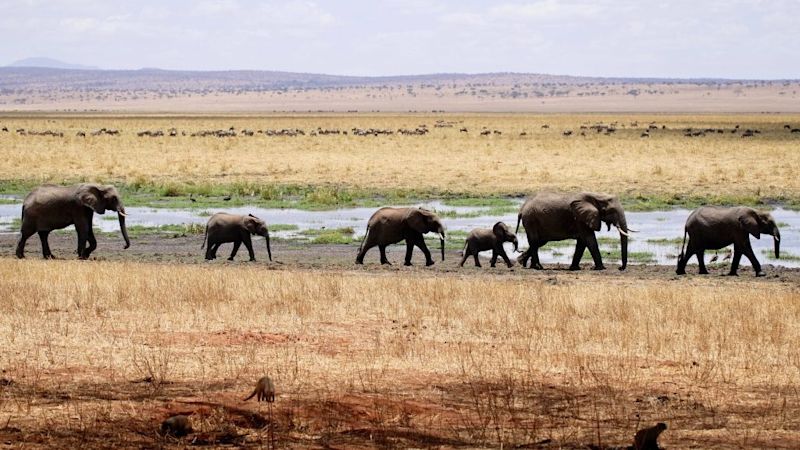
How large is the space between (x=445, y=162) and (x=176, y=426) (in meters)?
41.4

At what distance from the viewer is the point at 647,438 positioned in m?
8.40

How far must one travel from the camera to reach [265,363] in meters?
12.2

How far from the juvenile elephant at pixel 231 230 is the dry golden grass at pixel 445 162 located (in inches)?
582

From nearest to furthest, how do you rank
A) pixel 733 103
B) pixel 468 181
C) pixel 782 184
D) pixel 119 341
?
pixel 119 341 → pixel 782 184 → pixel 468 181 → pixel 733 103

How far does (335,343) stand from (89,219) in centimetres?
1138

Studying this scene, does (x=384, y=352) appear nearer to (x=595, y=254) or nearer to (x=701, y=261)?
(x=595, y=254)

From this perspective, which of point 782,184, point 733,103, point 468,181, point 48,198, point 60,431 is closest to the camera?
point 60,431

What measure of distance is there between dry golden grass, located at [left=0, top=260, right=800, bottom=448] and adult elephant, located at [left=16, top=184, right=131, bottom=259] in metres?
4.25

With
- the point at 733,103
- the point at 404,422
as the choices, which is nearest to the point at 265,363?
the point at 404,422

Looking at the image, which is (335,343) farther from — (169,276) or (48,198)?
(48,198)

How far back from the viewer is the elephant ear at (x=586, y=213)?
23125 mm

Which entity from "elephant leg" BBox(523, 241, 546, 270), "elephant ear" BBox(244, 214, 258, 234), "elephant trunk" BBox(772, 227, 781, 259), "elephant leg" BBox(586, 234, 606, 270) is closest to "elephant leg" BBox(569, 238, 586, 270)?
"elephant leg" BBox(586, 234, 606, 270)

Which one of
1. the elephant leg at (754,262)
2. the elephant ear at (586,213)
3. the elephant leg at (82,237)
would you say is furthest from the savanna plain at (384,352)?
the elephant ear at (586,213)

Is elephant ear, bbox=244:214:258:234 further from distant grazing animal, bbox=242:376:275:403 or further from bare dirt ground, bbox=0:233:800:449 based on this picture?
distant grazing animal, bbox=242:376:275:403
